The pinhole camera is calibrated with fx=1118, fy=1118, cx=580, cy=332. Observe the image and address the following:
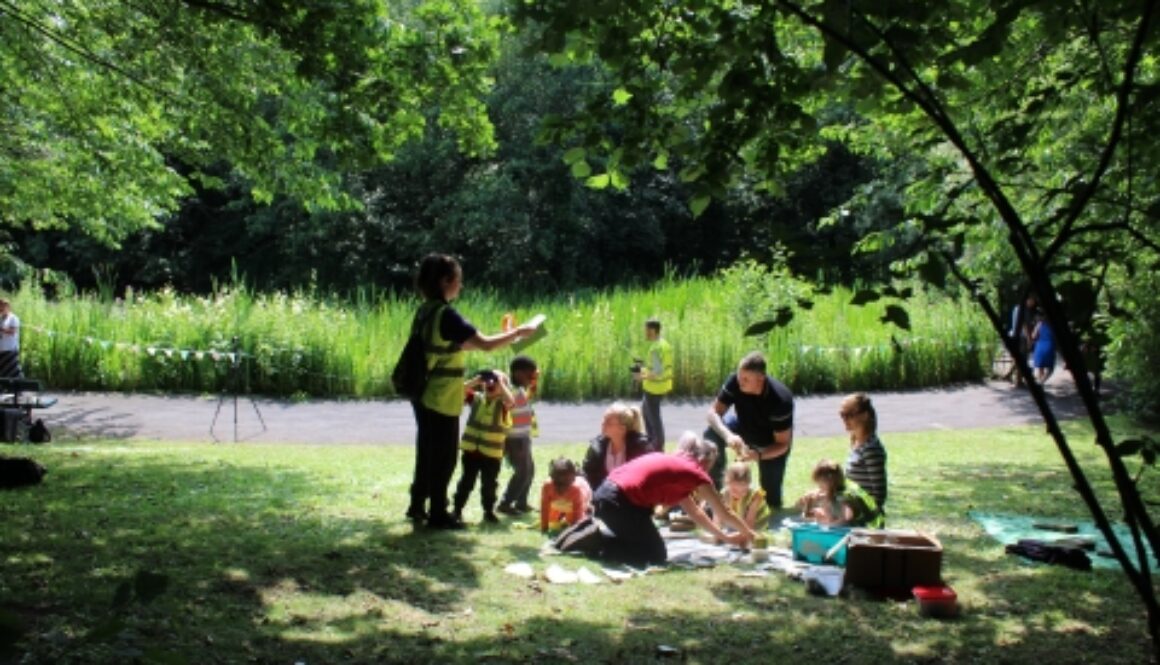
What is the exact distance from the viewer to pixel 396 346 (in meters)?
19.2

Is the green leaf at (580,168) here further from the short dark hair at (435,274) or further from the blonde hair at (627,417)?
the blonde hair at (627,417)

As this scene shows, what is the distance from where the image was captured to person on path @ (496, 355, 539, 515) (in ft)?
29.0

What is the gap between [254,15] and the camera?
23.5 ft

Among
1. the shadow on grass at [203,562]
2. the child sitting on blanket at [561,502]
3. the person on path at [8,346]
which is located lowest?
the shadow on grass at [203,562]

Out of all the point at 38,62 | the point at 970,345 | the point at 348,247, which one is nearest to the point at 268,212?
the point at 348,247

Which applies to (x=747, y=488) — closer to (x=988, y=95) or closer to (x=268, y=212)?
(x=988, y=95)

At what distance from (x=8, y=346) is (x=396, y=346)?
6.00 metres

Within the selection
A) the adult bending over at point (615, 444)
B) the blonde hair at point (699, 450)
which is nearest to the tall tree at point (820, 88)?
the adult bending over at point (615, 444)

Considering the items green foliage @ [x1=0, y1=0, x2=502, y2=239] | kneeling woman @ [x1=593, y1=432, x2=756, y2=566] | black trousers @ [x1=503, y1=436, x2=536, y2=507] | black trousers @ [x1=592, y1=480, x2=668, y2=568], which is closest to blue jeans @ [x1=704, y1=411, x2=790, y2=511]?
black trousers @ [x1=503, y1=436, x2=536, y2=507]

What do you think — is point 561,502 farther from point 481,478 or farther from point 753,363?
point 753,363

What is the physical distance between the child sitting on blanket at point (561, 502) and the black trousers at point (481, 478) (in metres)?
0.45

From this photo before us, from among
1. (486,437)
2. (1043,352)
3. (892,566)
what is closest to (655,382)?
(486,437)

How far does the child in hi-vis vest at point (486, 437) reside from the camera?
8109 mm

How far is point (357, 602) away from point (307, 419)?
10.6 metres
